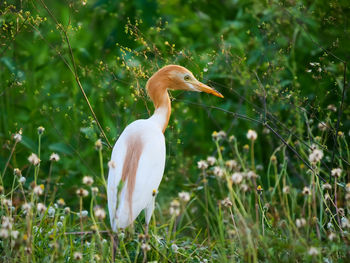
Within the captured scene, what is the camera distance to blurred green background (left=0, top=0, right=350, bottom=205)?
3020mm

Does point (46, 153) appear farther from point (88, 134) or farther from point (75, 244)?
point (75, 244)

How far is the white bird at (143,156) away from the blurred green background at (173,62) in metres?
0.20

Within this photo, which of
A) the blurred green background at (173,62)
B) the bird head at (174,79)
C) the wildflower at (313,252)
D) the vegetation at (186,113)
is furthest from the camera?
the blurred green background at (173,62)

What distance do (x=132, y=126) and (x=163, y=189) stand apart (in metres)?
1.51

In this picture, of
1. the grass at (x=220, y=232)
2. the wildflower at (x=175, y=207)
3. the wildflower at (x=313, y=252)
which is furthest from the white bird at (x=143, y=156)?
the wildflower at (x=313, y=252)

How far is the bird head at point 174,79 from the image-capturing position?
8.02ft

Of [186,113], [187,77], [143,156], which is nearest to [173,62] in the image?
[187,77]

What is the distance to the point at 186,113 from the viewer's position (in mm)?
4125

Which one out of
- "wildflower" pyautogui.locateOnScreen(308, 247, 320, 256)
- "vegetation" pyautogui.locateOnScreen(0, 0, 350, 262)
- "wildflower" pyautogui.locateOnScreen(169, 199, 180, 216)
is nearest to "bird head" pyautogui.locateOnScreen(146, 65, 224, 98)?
"vegetation" pyautogui.locateOnScreen(0, 0, 350, 262)

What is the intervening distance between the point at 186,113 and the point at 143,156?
A: 181 centimetres

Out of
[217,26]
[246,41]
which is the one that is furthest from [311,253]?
[217,26]

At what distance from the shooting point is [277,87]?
314 cm

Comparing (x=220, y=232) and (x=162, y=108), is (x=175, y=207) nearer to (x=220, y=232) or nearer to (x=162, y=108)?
(x=220, y=232)

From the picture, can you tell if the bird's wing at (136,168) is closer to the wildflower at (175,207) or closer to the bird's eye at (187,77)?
the bird's eye at (187,77)
